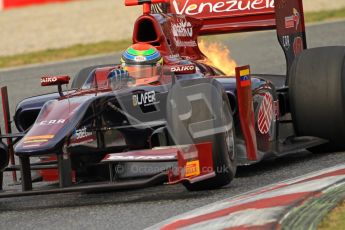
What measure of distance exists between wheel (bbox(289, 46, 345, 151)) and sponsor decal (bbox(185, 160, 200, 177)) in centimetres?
166

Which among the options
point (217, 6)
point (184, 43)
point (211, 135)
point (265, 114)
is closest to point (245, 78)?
point (265, 114)

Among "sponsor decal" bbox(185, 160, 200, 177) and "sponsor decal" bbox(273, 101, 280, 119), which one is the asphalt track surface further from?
"sponsor decal" bbox(273, 101, 280, 119)

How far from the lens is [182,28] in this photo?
970 cm

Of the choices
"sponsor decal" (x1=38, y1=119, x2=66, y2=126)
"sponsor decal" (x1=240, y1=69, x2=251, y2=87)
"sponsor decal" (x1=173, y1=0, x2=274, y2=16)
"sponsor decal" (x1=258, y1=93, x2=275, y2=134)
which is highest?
→ "sponsor decal" (x1=173, y1=0, x2=274, y2=16)

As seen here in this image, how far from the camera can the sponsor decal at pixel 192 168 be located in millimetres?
7322

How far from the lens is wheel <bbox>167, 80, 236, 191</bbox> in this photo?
296 inches

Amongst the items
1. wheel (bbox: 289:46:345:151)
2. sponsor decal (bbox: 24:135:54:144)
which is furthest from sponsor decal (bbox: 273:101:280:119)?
sponsor decal (bbox: 24:135:54:144)

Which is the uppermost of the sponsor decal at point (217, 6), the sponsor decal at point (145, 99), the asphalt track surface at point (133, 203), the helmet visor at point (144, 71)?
the sponsor decal at point (217, 6)

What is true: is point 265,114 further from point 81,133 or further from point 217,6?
point 217,6

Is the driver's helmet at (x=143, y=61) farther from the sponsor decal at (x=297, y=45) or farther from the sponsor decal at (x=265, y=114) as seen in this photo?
the sponsor decal at (x=297, y=45)

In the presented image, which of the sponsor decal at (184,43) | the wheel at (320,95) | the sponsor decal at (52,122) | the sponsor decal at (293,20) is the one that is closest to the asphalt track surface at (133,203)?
the wheel at (320,95)

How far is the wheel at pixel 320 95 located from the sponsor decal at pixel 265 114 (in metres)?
0.34

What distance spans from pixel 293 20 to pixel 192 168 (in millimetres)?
2955

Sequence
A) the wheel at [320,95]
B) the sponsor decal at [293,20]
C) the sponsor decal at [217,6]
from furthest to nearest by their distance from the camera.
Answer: the sponsor decal at [217,6], the sponsor decal at [293,20], the wheel at [320,95]
